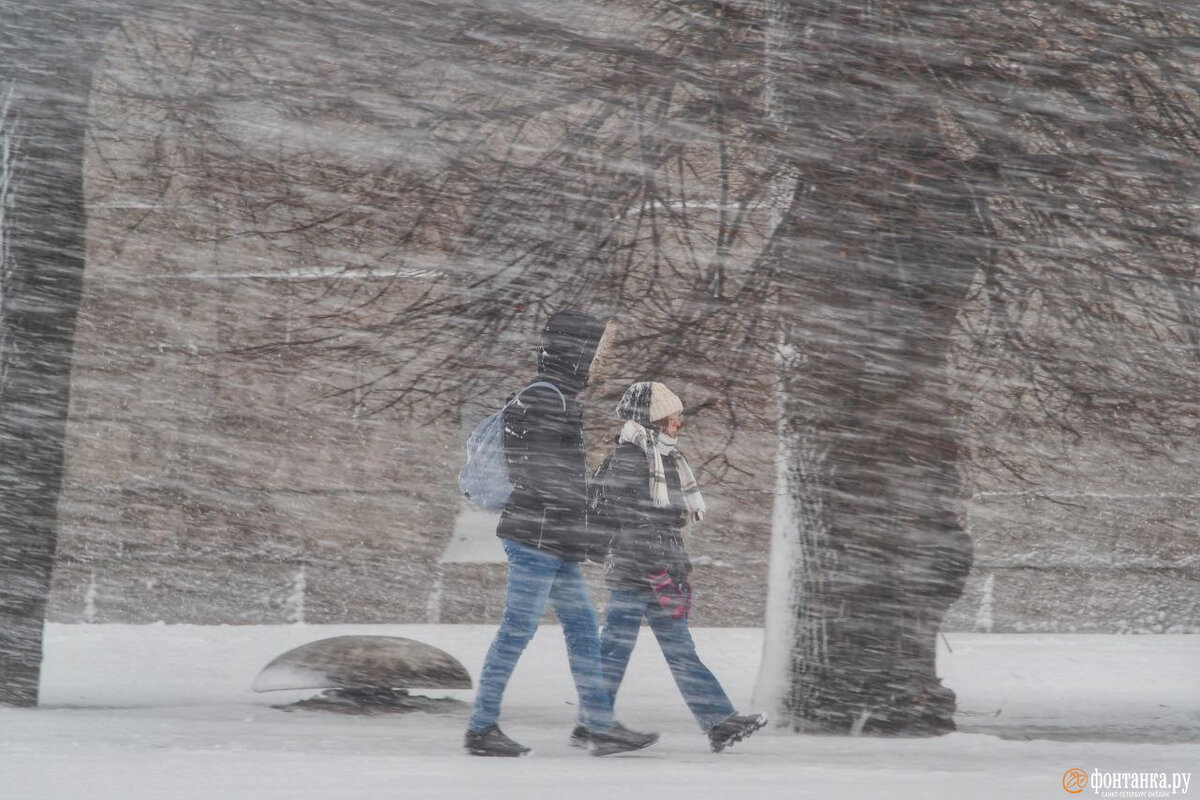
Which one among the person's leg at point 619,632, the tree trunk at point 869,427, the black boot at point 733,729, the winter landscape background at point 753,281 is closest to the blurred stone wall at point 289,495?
the winter landscape background at point 753,281

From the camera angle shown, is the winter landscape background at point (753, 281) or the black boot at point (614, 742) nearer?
the black boot at point (614, 742)

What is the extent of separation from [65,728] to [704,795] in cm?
305

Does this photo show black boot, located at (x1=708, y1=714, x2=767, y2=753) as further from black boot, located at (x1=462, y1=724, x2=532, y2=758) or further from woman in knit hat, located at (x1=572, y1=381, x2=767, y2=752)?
black boot, located at (x1=462, y1=724, x2=532, y2=758)

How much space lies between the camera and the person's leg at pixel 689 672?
5.66m

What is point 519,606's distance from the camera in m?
5.32

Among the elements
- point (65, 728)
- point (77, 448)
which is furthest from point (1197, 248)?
point (77, 448)

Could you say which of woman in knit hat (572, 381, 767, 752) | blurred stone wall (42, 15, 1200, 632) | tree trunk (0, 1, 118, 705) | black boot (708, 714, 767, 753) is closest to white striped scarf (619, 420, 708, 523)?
woman in knit hat (572, 381, 767, 752)

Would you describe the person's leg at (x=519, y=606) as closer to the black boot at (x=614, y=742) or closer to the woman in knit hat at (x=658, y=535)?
the woman in knit hat at (x=658, y=535)

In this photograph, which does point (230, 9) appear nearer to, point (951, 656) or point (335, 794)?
point (335, 794)

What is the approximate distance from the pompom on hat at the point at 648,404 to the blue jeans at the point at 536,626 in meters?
0.69

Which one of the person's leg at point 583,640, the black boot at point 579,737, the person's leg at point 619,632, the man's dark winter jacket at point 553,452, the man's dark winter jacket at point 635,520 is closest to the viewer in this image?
the man's dark winter jacket at point 553,452

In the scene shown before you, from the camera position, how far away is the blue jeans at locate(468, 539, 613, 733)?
5316 millimetres

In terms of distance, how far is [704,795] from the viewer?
4.75 metres

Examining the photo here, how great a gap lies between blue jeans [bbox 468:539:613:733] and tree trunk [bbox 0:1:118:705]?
2735 mm
